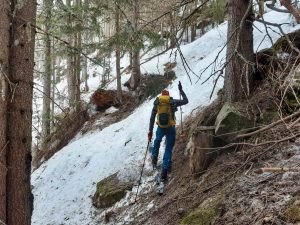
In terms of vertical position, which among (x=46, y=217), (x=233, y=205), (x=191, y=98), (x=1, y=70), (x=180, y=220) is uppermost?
(x=1, y=70)

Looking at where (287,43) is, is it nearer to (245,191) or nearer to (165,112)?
(165,112)

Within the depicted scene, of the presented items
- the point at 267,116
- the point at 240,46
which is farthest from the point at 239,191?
the point at 240,46

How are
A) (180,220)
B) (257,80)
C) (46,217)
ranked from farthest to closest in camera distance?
(46,217), (257,80), (180,220)

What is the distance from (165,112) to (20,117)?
3787 millimetres

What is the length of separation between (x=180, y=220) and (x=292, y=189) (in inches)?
85.9

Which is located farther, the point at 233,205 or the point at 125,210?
the point at 125,210

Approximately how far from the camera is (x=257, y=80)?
27.6ft

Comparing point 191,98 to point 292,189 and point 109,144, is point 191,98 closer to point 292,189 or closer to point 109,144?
point 109,144

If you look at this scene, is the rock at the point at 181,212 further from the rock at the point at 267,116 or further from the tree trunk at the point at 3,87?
the tree trunk at the point at 3,87

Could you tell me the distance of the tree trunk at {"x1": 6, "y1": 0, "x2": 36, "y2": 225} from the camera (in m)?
5.44

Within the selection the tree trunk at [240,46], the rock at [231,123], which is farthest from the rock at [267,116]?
the tree trunk at [240,46]

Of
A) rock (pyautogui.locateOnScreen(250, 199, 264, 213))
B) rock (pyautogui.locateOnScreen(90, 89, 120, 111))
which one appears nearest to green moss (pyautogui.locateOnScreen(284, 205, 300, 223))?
rock (pyautogui.locateOnScreen(250, 199, 264, 213))

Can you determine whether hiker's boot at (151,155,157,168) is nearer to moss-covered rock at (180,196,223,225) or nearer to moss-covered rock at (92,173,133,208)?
moss-covered rock at (92,173,133,208)

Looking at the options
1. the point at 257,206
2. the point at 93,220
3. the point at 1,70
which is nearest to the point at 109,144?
the point at 93,220
